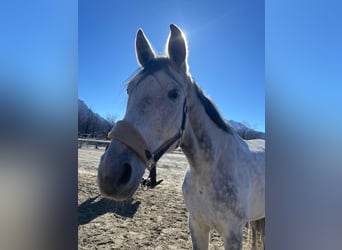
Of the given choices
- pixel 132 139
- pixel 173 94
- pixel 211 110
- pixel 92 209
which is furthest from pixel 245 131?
pixel 92 209

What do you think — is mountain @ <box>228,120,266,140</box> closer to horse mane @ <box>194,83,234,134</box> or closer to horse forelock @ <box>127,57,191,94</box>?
horse mane @ <box>194,83,234,134</box>

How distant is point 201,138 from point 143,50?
33 cm

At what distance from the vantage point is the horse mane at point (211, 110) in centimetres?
76

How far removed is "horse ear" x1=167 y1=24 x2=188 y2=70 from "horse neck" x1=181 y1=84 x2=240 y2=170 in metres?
0.10

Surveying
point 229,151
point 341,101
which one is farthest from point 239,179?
point 341,101

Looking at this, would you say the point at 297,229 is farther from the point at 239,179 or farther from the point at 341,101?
the point at 341,101

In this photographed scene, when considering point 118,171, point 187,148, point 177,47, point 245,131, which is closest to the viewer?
point 118,171

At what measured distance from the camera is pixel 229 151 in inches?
32.9

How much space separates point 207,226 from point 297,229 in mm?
317

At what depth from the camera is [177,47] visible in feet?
2.19

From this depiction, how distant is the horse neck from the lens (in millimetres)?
744

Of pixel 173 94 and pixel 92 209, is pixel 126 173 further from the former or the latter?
pixel 92 209

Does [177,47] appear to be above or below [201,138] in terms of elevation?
above

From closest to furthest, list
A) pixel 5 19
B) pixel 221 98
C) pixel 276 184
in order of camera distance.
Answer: pixel 5 19 < pixel 276 184 < pixel 221 98
